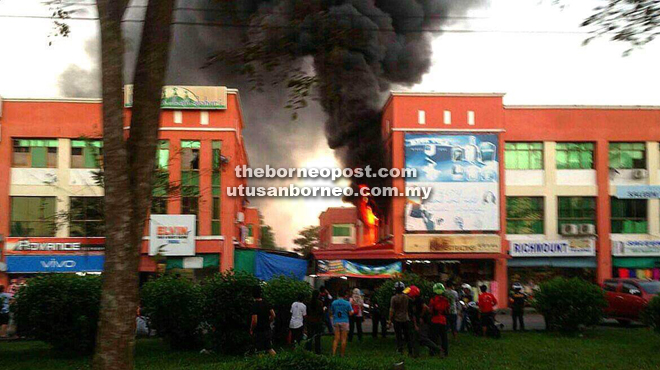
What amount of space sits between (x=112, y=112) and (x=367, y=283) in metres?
28.5

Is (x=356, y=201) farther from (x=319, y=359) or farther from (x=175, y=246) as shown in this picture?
(x=319, y=359)

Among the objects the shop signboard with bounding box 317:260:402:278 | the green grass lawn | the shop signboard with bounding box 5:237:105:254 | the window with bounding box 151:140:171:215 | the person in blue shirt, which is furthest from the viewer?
the shop signboard with bounding box 5:237:105:254

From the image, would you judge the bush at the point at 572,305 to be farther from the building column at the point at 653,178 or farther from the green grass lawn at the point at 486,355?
the building column at the point at 653,178

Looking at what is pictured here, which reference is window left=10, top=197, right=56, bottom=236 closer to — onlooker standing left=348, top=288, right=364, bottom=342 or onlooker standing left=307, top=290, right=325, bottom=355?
onlooker standing left=348, top=288, right=364, bottom=342

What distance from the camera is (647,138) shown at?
3684 cm

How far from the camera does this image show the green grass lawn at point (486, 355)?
1390cm

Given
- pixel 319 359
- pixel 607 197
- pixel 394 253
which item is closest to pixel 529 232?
pixel 607 197

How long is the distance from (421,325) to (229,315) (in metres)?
4.39

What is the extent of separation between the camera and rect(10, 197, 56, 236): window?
116 ft

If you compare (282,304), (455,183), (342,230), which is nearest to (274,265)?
(455,183)

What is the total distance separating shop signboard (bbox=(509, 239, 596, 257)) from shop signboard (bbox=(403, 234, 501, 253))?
1264mm

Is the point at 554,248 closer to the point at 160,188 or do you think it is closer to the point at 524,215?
the point at 524,215

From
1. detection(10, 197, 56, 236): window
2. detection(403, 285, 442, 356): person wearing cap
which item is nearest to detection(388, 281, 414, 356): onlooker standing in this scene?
detection(403, 285, 442, 356): person wearing cap

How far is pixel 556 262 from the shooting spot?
119 feet
